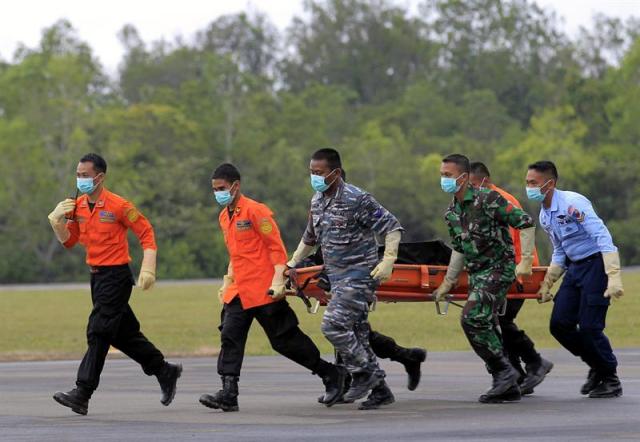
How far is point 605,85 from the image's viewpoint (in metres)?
102

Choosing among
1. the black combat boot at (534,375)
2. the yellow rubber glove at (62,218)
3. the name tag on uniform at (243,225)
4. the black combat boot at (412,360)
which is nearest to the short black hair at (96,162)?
the yellow rubber glove at (62,218)

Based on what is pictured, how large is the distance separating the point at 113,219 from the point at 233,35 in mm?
138297

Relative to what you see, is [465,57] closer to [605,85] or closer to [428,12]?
[428,12]

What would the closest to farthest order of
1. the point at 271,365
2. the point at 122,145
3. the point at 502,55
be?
the point at 271,365 → the point at 122,145 → the point at 502,55

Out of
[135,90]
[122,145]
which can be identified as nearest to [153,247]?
[122,145]

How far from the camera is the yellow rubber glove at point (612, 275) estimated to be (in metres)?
12.8

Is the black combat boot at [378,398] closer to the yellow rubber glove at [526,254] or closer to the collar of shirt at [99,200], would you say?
the yellow rubber glove at [526,254]

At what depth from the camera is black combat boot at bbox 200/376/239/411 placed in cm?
1216

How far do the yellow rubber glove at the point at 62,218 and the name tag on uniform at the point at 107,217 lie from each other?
274 millimetres

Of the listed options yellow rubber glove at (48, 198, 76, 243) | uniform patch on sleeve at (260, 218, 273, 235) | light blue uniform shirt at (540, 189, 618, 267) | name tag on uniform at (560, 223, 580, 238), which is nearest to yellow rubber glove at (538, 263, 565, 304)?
light blue uniform shirt at (540, 189, 618, 267)

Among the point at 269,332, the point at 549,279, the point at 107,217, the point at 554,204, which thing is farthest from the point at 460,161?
the point at 107,217

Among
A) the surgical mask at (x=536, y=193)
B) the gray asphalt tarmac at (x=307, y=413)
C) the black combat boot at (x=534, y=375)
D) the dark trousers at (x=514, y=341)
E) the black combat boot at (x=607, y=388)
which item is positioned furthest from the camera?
the dark trousers at (x=514, y=341)

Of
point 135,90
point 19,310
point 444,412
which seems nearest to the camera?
point 444,412

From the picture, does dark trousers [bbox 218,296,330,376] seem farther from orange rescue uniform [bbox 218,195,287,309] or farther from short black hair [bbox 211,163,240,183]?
short black hair [bbox 211,163,240,183]
